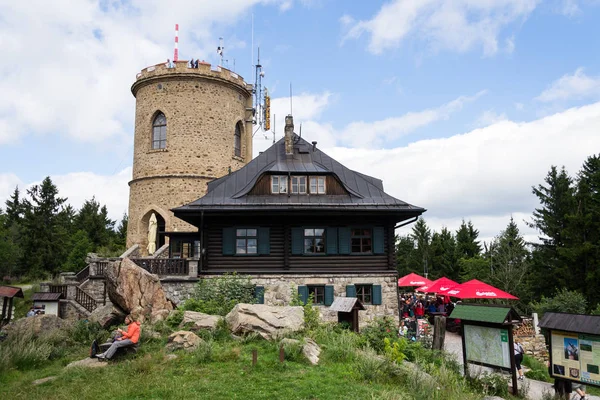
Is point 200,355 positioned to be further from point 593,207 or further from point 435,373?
point 593,207

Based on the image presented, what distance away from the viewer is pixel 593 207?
101 feet

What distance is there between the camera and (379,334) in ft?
43.8

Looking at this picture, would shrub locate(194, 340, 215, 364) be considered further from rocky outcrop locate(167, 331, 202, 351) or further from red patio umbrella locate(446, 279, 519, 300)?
red patio umbrella locate(446, 279, 519, 300)

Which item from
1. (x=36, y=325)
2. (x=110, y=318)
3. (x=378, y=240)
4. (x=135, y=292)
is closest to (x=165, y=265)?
(x=135, y=292)

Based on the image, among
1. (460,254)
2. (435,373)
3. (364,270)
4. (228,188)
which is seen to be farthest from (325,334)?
(460,254)

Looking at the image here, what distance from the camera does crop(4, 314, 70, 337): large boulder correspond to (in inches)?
546

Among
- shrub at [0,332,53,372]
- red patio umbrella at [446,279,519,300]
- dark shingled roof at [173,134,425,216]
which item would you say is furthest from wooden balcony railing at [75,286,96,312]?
red patio umbrella at [446,279,519,300]

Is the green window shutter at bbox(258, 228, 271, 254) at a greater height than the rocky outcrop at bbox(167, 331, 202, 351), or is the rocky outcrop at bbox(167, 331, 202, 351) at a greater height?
the green window shutter at bbox(258, 228, 271, 254)

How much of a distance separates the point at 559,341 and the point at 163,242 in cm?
2331

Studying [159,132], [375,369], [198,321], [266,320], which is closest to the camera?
[375,369]

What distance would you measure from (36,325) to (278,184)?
11.2 meters

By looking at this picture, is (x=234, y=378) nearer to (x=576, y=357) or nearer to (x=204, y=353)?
(x=204, y=353)

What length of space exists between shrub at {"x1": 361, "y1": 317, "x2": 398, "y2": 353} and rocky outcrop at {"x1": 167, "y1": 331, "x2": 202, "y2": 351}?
4.39m

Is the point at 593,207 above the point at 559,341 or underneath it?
above
